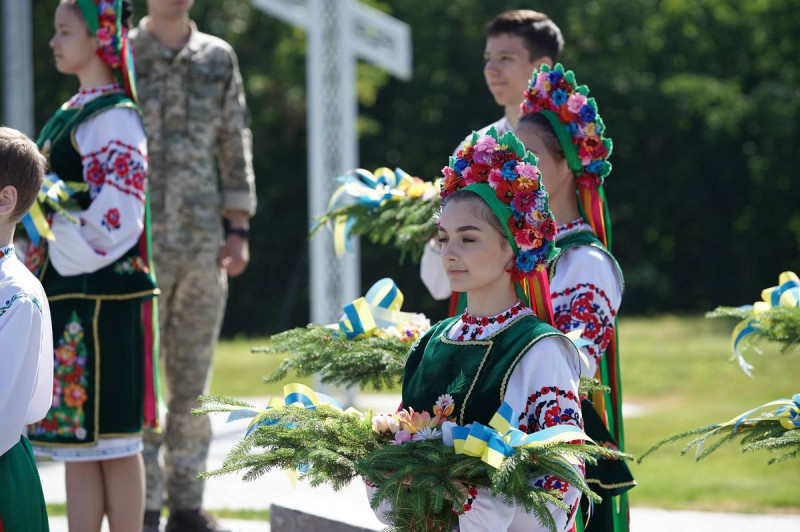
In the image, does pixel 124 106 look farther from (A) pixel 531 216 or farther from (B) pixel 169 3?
(A) pixel 531 216

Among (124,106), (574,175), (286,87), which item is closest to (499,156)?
(574,175)

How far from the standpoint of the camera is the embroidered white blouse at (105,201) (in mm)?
4523

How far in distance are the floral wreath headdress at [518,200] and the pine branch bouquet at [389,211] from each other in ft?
3.45

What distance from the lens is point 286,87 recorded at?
24.2 metres

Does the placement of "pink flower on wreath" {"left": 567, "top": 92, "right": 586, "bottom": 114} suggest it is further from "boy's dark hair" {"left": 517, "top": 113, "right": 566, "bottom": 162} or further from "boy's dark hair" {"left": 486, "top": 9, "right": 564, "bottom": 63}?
"boy's dark hair" {"left": 486, "top": 9, "right": 564, "bottom": 63}

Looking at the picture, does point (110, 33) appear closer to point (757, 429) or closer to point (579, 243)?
point (579, 243)

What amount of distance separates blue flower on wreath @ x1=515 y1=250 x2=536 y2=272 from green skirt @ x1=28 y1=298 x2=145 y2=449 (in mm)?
1997

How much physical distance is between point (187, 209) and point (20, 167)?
218 centimetres

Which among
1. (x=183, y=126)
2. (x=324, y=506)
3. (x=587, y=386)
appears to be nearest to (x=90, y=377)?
(x=324, y=506)

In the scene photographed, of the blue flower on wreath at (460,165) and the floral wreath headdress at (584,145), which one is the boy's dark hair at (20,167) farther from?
the floral wreath headdress at (584,145)

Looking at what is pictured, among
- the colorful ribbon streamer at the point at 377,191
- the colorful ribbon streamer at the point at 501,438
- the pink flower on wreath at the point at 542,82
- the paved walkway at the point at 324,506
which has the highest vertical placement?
the pink flower on wreath at the point at 542,82

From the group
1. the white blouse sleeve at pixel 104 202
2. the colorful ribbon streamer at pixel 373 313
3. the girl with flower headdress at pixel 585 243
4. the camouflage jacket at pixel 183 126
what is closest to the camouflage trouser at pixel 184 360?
the camouflage jacket at pixel 183 126

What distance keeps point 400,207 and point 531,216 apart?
1.34 metres

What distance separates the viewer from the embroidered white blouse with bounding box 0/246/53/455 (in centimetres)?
316
